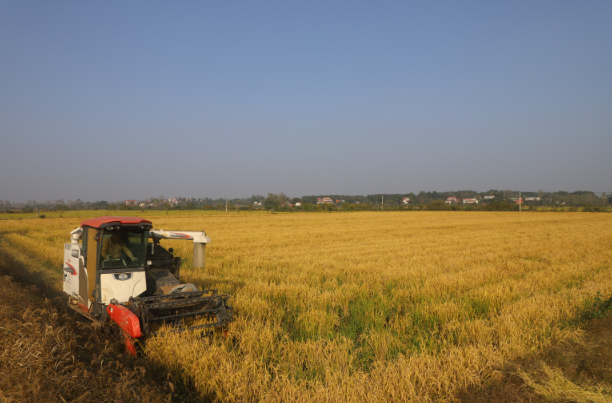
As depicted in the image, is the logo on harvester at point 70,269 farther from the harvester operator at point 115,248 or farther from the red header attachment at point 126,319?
the red header attachment at point 126,319

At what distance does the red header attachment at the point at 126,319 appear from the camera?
15.7 feet

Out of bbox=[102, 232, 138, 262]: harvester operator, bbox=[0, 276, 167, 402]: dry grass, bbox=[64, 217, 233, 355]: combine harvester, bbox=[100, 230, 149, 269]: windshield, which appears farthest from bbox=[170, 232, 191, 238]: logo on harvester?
bbox=[0, 276, 167, 402]: dry grass

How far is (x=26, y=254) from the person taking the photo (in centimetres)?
1644

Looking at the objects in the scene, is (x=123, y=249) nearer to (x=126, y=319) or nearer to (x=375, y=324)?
(x=126, y=319)

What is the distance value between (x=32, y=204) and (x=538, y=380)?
346 ft

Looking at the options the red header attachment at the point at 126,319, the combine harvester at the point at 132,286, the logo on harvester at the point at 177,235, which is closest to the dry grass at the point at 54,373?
the red header attachment at the point at 126,319

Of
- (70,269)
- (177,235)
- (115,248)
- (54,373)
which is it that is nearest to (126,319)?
(54,373)

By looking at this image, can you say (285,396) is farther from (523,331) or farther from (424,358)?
(523,331)

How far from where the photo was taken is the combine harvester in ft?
17.4

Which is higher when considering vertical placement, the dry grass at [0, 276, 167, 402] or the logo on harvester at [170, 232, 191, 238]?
the logo on harvester at [170, 232, 191, 238]

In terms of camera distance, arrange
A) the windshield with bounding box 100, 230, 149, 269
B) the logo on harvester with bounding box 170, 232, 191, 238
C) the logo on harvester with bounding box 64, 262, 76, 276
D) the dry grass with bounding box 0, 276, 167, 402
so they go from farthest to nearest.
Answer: the logo on harvester with bounding box 64, 262, 76, 276, the logo on harvester with bounding box 170, 232, 191, 238, the windshield with bounding box 100, 230, 149, 269, the dry grass with bounding box 0, 276, 167, 402

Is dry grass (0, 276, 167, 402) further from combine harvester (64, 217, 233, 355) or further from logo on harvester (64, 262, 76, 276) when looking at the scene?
logo on harvester (64, 262, 76, 276)

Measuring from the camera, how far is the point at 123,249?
6367mm

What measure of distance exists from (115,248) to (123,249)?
13cm
